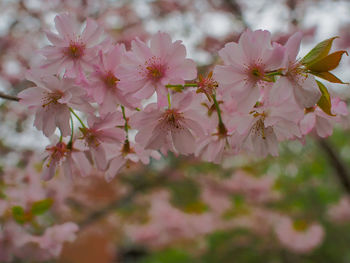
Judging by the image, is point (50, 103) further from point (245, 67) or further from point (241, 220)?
point (241, 220)

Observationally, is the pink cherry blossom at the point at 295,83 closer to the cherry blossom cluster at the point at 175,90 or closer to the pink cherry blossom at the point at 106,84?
the cherry blossom cluster at the point at 175,90

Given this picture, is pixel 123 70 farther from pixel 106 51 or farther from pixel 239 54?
pixel 239 54

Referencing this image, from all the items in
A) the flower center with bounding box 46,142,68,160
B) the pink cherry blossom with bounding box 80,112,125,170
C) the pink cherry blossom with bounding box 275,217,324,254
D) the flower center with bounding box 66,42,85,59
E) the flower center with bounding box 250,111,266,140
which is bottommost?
the flower center with bounding box 250,111,266,140

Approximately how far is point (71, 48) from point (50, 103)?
11 centimetres

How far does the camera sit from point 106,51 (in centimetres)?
54

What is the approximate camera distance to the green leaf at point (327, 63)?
19.2 inches

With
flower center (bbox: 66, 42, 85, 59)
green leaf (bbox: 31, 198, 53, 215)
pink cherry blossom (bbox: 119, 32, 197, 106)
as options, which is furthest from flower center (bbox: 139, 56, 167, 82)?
green leaf (bbox: 31, 198, 53, 215)

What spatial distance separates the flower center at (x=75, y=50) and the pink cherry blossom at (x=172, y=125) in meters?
0.15

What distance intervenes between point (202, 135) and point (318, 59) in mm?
238

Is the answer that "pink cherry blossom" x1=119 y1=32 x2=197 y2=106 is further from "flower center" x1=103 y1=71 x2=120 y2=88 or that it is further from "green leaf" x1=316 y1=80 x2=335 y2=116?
"green leaf" x1=316 y1=80 x2=335 y2=116

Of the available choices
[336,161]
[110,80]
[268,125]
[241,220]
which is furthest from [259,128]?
[241,220]

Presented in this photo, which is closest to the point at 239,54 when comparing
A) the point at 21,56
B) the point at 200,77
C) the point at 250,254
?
the point at 200,77

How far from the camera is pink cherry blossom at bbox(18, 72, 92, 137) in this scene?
1.78ft

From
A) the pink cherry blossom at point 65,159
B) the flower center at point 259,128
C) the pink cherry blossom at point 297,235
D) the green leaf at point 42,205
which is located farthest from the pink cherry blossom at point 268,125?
the pink cherry blossom at point 297,235
